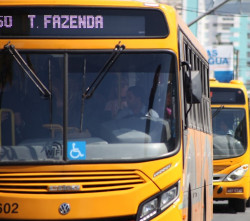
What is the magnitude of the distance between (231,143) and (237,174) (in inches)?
30.3

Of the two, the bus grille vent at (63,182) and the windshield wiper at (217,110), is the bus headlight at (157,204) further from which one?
the windshield wiper at (217,110)

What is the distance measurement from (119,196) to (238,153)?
11.0 metres

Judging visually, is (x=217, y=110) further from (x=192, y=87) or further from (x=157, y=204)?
(x=157, y=204)

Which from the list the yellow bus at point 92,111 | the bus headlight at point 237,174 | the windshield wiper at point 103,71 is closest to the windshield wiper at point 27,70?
the yellow bus at point 92,111

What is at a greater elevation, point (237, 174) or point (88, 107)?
point (88, 107)

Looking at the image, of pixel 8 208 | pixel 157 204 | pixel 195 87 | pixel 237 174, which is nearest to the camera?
pixel 8 208

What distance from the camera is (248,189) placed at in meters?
18.1

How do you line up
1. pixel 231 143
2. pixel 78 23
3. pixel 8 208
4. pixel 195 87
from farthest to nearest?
pixel 231 143
pixel 195 87
pixel 78 23
pixel 8 208

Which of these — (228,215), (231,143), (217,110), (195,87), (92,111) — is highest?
(195,87)

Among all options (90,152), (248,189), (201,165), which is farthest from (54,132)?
(248,189)

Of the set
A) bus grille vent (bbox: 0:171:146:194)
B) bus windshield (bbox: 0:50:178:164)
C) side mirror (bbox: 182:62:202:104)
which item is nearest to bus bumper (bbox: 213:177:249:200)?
side mirror (bbox: 182:62:202:104)

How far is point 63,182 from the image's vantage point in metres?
7.64

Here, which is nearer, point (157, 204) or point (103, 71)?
point (157, 204)

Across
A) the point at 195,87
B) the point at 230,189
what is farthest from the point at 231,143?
the point at 195,87
